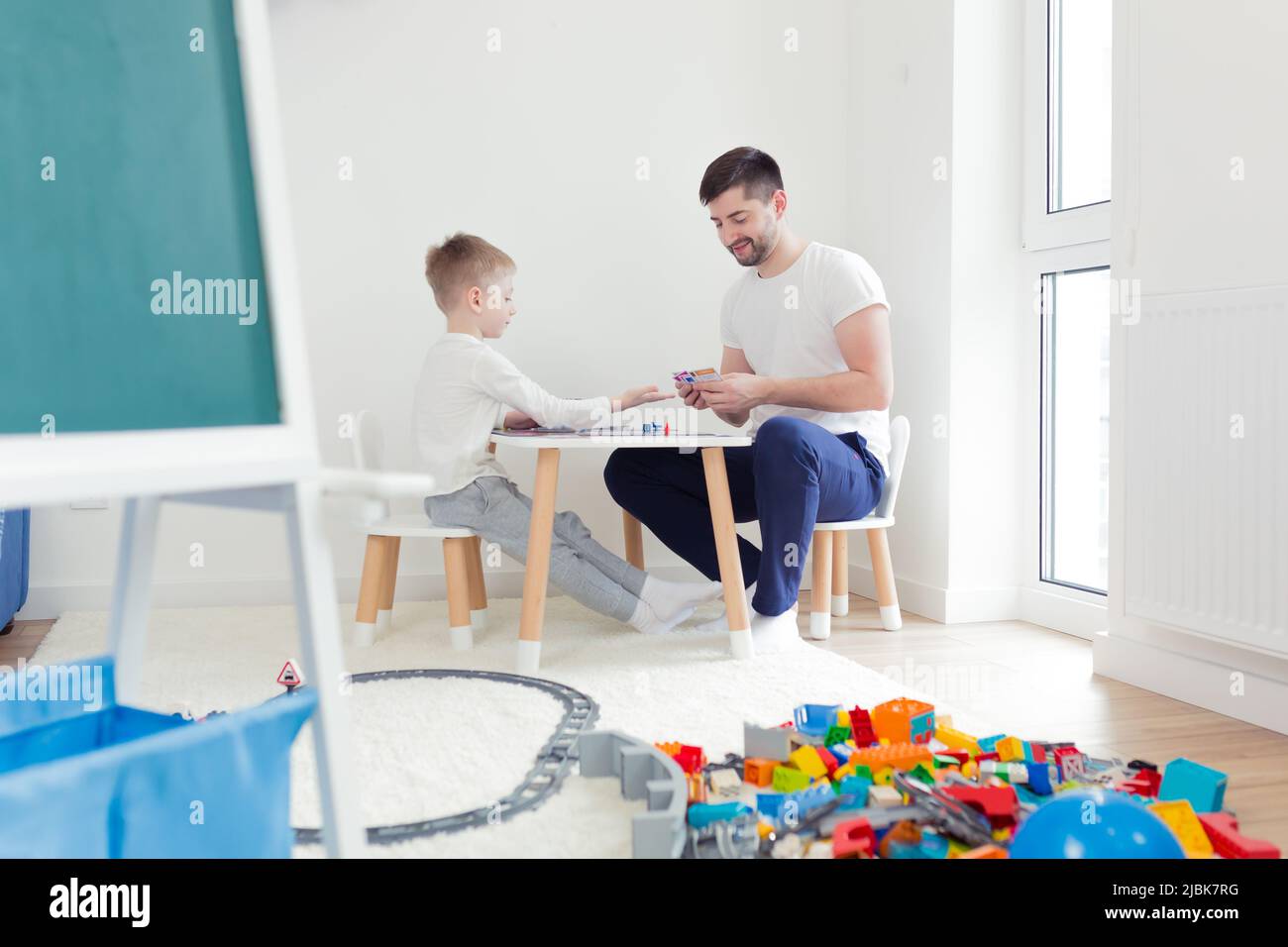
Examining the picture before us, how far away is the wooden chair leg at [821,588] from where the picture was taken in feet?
8.34

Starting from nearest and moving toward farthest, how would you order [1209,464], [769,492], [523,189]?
[1209,464] < [769,492] < [523,189]

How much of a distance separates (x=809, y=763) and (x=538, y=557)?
0.83 meters

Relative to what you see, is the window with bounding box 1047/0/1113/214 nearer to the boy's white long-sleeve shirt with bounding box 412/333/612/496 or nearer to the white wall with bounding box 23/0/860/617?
the white wall with bounding box 23/0/860/617

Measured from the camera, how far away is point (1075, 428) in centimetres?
270

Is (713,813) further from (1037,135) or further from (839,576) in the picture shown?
(1037,135)

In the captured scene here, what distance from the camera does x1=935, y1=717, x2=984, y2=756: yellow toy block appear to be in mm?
1540

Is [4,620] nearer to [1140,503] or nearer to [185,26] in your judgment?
[185,26]

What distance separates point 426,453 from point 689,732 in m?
1.01

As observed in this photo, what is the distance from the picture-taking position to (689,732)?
174 cm

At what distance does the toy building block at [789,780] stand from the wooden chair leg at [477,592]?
1.28 m

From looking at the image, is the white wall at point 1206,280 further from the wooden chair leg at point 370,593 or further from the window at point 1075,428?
the wooden chair leg at point 370,593

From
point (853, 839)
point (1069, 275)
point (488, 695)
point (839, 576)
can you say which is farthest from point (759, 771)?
point (1069, 275)

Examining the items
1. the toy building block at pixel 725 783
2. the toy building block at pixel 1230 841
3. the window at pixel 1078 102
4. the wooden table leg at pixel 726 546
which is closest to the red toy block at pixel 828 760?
the toy building block at pixel 725 783
